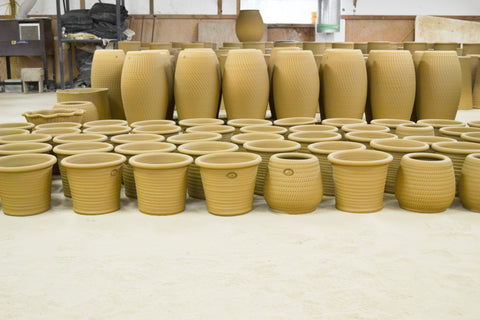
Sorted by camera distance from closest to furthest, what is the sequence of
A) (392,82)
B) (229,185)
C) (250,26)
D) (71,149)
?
(229,185), (71,149), (392,82), (250,26)

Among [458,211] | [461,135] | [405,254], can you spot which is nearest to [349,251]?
[405,254]

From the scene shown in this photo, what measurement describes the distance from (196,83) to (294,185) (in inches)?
56.4

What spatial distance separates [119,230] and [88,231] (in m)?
0.11

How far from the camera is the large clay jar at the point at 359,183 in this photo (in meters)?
1.98

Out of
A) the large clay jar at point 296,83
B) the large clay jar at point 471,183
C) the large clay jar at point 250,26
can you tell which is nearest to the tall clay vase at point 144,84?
the large clay jar at point 296,83

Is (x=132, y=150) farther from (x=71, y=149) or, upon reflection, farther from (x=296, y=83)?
(x=296, y=83)

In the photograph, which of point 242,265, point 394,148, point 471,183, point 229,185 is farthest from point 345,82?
point 242,265

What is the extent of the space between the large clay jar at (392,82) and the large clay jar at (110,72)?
1.74 metres

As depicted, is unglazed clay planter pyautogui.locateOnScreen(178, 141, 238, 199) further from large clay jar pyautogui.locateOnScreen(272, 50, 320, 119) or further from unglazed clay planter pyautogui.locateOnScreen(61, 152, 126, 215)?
large clay jar pyautogui.locateOnScreen(272, 50, 320, 119)

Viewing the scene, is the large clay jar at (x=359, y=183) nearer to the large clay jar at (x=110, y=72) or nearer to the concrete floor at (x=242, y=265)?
the concrete floor at (x=242, y=265)

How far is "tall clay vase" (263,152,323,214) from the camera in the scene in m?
1.96

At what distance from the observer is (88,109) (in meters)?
3.12

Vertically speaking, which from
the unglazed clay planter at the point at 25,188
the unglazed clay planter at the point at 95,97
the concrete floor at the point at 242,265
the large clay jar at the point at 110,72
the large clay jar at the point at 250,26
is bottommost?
the concrete floor at the point at 242,265

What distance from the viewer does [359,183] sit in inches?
78.5
